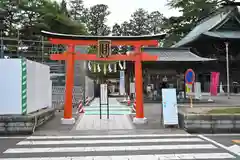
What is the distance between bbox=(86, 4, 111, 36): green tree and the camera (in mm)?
65562

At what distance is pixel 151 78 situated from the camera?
81.0 feet

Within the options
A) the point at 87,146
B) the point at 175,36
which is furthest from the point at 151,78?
the point at 175,36

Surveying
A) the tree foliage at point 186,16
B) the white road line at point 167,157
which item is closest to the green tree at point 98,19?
the tree foliage at point 186,16

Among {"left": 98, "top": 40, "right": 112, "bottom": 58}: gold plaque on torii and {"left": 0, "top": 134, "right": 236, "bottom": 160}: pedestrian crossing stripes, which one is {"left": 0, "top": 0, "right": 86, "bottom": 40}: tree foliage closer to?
{"left": 98, "top": 40, "right": 112, "bottom": 58}: gold plaque on torii

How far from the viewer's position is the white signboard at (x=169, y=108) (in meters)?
10.7

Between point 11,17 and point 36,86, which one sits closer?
point 36,86

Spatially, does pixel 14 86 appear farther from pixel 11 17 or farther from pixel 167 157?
pixel 11 17

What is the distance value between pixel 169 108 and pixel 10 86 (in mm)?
6150

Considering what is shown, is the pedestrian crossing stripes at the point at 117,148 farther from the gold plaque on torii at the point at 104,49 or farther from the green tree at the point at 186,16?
the green tree at the point at 186,16

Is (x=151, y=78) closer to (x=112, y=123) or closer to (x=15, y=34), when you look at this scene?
(x=112, y=123)

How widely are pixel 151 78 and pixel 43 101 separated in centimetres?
1355

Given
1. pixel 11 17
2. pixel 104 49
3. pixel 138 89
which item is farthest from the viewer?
pixel 11 17

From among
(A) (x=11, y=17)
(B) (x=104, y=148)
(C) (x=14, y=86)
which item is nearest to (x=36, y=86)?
(C) (x=14, y=86)

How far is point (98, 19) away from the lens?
66125 millimetres
